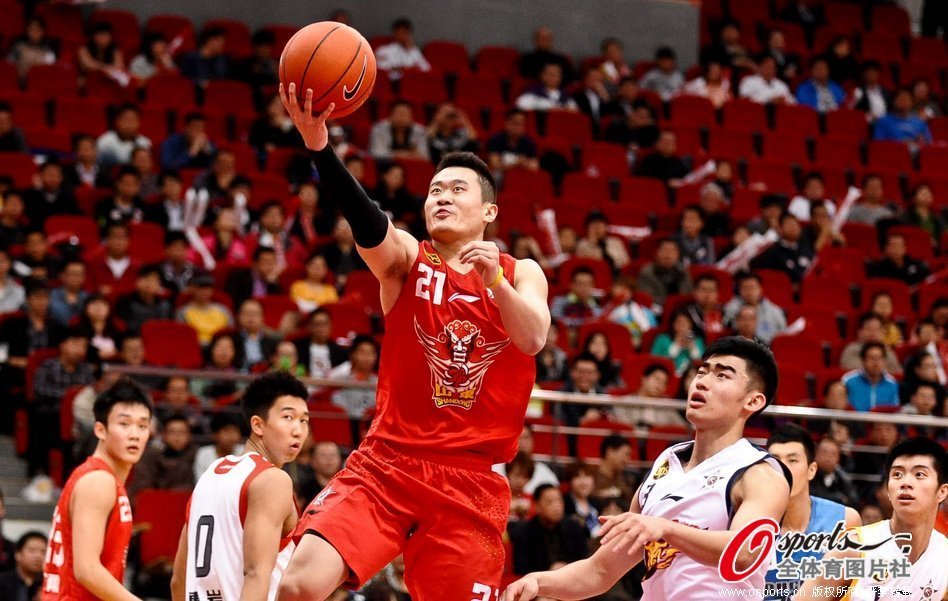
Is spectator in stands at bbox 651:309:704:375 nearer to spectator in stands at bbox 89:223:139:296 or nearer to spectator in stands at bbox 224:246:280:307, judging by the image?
spectator in stands at bbox 224:246:280:307

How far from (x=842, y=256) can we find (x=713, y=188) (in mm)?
1628

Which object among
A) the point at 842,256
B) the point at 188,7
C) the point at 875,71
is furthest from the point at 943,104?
the point at 188,7

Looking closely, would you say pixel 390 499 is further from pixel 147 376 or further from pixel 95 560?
pixel 147 376

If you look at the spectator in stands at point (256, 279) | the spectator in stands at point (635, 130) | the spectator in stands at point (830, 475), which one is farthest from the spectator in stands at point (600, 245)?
the spectator in stands at point (830, 475)

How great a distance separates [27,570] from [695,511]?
18.3 ft

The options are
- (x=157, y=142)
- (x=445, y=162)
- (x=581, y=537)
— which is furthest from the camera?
(x=157, y=142)

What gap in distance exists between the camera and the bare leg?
190 inches

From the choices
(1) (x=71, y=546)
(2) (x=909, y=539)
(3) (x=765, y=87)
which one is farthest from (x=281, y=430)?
(3) (x=765, y=87)

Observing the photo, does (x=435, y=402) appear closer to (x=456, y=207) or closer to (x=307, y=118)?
(x=456, y=207)

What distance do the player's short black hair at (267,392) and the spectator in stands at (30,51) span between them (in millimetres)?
10351

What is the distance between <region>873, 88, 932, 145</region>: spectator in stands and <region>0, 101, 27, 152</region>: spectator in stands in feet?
37.2

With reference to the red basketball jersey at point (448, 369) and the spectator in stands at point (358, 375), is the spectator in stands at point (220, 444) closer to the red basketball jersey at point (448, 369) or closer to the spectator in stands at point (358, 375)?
the spectator in stands at point (358, 375)

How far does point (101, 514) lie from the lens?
596cm

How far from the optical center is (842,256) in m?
15.3
